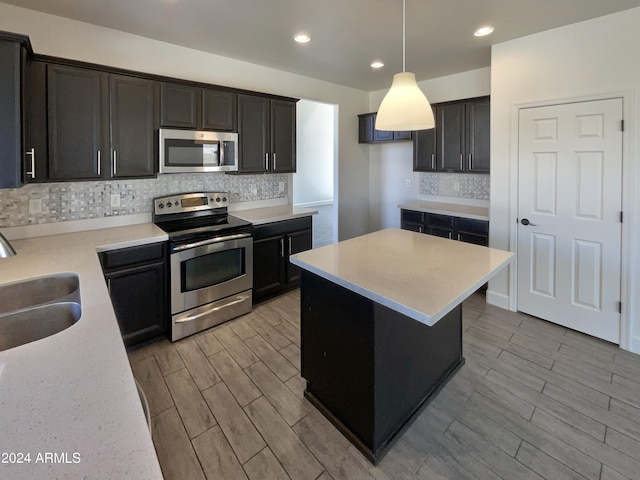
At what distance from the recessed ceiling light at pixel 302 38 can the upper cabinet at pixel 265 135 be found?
74 cm

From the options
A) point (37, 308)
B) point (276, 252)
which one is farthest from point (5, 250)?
point (276, 252)

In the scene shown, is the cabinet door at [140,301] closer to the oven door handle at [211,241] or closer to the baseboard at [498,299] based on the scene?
the oven door handle at [211,241]

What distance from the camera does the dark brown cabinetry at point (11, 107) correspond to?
1926mm

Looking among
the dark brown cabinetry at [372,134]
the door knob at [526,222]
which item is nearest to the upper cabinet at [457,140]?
the dark brown cabinetry at [372,134]

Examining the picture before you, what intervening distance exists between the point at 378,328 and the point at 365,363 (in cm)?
21

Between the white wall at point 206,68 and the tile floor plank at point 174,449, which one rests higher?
the white wall at point 206,68

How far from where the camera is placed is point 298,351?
2.79 m

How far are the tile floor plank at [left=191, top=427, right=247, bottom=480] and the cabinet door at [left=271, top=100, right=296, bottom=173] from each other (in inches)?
108

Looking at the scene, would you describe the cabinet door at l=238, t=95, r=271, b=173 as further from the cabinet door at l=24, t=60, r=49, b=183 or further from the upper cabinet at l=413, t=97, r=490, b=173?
the upper cabinet at l=413, t=97, r=490, b=173

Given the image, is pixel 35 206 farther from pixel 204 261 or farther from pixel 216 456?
pixel 216 456

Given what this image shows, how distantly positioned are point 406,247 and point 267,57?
2.70 meters

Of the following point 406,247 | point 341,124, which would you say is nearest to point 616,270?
point 406,247

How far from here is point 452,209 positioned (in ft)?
13.6

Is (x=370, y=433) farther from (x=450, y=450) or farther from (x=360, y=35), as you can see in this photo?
(x=360, y=35)
